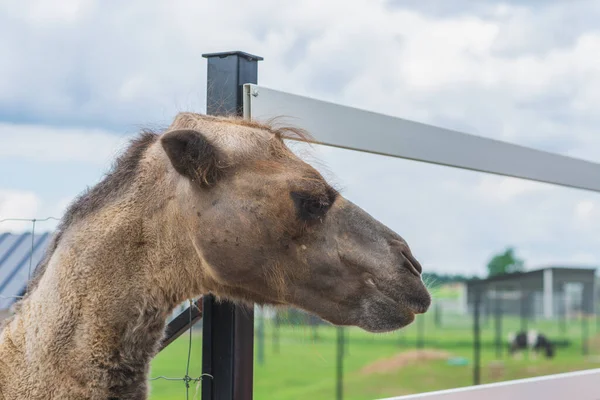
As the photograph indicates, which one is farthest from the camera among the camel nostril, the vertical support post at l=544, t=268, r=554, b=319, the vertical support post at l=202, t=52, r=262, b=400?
the vertical support post at l=544, t=268, r=554, b=319

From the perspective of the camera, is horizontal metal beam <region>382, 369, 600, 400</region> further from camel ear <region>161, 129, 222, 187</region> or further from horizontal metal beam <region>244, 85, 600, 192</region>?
camel ear <region>161, 129, 222, 187</region>

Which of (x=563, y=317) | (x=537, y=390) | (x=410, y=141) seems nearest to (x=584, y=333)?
(x=563, y=317)

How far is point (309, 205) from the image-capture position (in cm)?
179

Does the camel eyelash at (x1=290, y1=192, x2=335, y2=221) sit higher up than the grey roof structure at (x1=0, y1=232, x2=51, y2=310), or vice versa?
the camel eyelash at (x1=290, y1=192, x2=335, y2=221)

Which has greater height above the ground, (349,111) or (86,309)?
(349,111)

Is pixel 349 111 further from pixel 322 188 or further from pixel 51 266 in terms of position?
pixel 51 266

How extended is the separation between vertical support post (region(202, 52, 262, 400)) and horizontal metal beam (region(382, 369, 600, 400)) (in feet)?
2.26

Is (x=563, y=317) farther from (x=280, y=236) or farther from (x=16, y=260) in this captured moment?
(x=280, y=236)

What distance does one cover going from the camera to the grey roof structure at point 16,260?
2.66 meters

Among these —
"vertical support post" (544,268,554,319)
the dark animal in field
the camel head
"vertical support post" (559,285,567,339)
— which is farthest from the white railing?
the dark animal in field

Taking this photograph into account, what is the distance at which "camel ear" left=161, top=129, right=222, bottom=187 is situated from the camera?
67.6 inches

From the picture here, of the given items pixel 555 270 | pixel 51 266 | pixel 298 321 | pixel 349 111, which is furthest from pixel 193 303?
pixel 555 270

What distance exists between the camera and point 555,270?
26.3 metres

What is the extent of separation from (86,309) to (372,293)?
68cm
